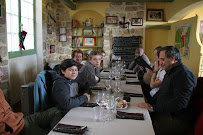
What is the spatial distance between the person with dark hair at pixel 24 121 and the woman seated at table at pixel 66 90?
16 cm

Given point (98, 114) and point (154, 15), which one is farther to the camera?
point (154, 15)

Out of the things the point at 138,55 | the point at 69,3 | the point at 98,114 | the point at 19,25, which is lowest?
the point at 98,114

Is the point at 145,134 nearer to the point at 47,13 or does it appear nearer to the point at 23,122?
the point at 23,122

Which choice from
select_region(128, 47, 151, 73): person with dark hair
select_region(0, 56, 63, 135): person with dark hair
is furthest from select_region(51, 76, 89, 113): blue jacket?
select_region(128, 47, 151, 73): person with dark hair

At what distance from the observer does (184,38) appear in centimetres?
584

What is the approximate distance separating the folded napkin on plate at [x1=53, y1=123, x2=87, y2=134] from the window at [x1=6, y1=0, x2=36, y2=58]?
10.4 ft

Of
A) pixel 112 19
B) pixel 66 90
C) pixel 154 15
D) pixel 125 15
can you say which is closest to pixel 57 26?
pixel 112 19

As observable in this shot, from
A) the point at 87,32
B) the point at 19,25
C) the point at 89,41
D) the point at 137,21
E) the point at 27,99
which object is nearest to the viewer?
the point at 27,99

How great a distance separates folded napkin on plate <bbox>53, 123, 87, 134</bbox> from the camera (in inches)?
57.5

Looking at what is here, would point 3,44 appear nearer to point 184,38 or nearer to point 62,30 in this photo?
point 62,30

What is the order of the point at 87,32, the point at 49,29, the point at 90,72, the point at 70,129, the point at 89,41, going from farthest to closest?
the point at 89,41 < the point at 87,32 < the point at 49,29 < the point at 90,72 < the point at 70,129

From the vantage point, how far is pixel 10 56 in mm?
4148

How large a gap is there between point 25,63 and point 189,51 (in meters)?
4.51

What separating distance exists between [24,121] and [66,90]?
1.85 ft
